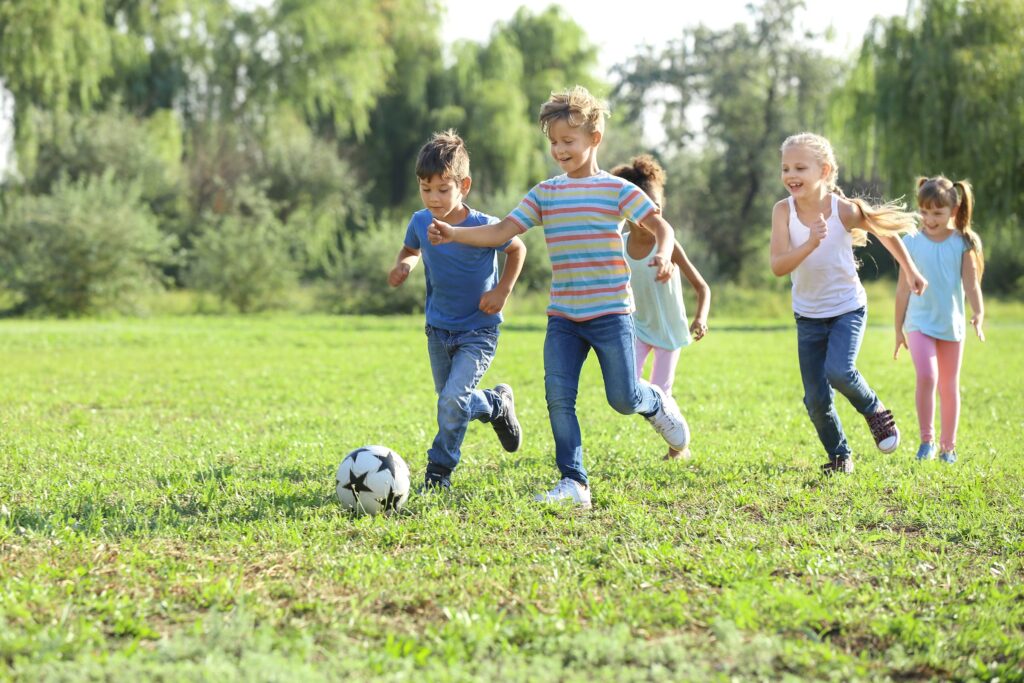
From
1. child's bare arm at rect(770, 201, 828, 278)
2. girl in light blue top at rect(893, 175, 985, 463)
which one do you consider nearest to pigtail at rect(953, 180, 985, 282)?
girl in light blue top at rect(893, 175, 985, 463)

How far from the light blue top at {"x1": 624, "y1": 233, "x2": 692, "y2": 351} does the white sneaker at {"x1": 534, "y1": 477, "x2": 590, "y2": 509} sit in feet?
6.47

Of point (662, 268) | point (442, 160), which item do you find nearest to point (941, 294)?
point (662, 268)

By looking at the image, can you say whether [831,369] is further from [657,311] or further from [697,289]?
[657,311]

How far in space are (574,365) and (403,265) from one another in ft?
3.48

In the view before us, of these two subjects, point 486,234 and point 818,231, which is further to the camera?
point 818,231

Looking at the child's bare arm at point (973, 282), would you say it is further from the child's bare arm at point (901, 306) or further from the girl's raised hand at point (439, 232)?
the girl's raised hand at point (439, 232)

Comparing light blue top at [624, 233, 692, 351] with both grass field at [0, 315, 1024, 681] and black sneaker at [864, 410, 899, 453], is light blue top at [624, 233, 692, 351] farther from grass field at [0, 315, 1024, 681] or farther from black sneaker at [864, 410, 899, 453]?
black sneaker at [864, 410, 899, 453]

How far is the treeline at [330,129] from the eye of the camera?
78.9 ft

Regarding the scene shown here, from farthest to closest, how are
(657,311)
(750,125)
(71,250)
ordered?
(750,125), (71,250), (657,311)

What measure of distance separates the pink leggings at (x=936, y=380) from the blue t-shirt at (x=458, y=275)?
3231mm

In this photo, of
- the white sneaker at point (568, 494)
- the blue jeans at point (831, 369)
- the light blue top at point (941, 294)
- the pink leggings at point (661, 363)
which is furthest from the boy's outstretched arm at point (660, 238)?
the light blue top at point (941, 294)

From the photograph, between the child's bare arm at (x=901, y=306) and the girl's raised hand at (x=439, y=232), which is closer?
the girl's raised hand at (x=439, y=232)

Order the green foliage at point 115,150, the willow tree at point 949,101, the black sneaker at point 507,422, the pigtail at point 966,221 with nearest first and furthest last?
1. the black sneaker at point 507,422
2. the pigtail at point 966,221
3. the willow tree at point 949,101
4. the green foliage at point 115,150

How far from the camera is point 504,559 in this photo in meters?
4.52
